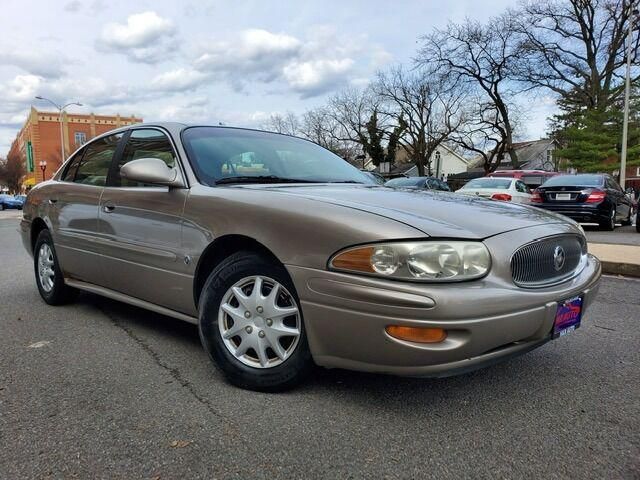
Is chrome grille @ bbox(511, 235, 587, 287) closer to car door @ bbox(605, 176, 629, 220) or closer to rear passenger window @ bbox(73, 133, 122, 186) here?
rear passenger window @ bbox(73, 133, 122, 186)

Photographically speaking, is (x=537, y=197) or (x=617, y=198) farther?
(x=617, y=198)

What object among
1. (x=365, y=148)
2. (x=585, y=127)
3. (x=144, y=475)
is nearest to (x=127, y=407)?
(x=144, y=475)

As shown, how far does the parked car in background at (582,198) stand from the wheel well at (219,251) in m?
10.3

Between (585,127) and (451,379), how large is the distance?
31345mm

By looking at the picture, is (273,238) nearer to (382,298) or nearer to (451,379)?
(382,298)

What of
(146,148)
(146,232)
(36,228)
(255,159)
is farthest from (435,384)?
(36,228)

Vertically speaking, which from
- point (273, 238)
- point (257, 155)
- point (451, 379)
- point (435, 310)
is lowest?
point (451, 379)

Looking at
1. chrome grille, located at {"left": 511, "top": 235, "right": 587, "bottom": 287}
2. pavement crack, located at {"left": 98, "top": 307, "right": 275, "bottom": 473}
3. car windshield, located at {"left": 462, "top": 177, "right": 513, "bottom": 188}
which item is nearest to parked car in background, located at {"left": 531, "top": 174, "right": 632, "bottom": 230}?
car windshield, located at {"left": 462, "top": 177, "right": 513, "bottom": 188}

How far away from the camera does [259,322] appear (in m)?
2.68

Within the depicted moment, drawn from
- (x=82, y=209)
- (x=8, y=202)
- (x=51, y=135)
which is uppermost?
(x=51, y=135)

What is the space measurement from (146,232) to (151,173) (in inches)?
16.1

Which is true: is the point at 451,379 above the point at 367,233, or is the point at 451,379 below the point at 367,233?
below

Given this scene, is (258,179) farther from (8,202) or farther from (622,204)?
(8,202)

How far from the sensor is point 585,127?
29828mm
